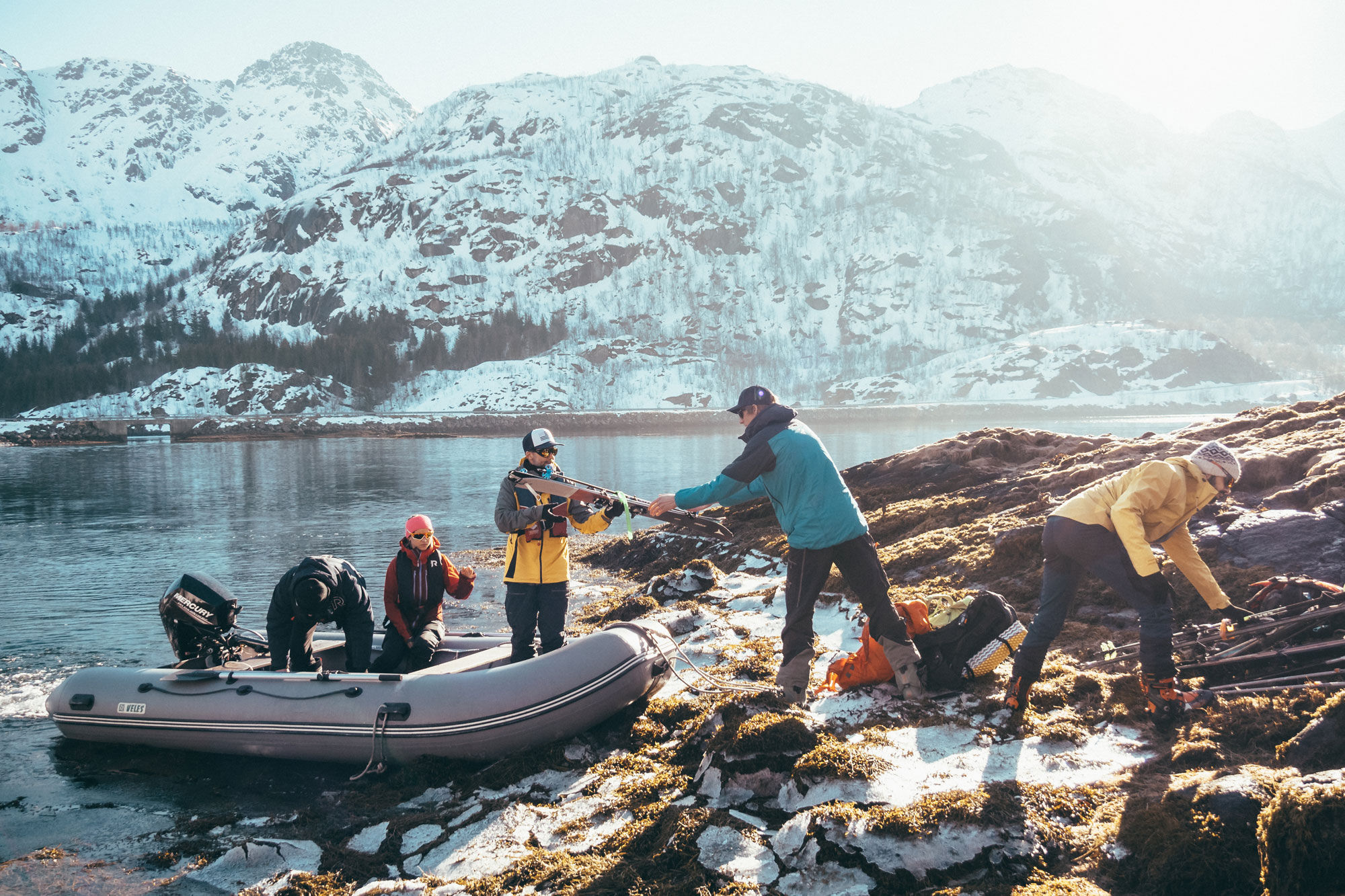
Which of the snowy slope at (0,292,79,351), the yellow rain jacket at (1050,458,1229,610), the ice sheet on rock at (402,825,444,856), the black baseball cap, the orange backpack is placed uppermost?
the snowy slope at (0,292,79,351)

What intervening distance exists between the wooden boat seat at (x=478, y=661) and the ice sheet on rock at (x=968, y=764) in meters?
3.53

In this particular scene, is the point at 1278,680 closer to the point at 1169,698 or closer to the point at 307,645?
the point at 1169,698

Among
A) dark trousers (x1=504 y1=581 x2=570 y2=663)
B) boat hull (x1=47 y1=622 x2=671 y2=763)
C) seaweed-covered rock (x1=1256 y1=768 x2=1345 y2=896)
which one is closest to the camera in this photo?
seaweed-covered rock (x1=1256 y1=768 x2=1345 y2=896)

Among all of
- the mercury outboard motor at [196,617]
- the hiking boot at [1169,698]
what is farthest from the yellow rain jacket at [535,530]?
the hiking boot at [1169,698]

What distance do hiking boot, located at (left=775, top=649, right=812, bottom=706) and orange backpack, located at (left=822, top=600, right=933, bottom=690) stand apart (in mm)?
426

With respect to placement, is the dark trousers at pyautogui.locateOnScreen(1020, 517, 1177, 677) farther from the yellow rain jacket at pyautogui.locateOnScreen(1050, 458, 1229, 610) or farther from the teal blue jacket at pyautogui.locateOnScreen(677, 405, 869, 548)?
the teal blue jacket at pyautogui.locateOnScreen(677, 405, 869, 548)

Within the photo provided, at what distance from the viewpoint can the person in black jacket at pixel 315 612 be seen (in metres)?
7.22

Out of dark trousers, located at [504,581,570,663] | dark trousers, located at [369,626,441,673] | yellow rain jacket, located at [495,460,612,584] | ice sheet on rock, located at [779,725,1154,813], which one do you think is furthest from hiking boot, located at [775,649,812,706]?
dark trousers, located at [369,626,441,673]

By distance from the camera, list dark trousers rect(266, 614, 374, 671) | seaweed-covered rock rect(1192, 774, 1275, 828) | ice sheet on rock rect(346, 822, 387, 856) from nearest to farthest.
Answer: seaweed-covered rock rect(1192, 774, 1275, 828), ice sheet on rock rect(346, 822, 387, 856), dark trousers rect(266, 614, 374, 671)

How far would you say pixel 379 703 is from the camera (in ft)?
21.6

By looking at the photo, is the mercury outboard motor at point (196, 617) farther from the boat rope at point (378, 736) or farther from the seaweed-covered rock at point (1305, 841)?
the seaweed-covered rock at point (1305, 841)

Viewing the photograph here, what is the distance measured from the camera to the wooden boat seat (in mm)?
7324

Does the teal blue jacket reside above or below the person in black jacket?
above

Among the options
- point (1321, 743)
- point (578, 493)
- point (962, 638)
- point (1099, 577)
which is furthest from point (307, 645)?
point (1321, 743)
